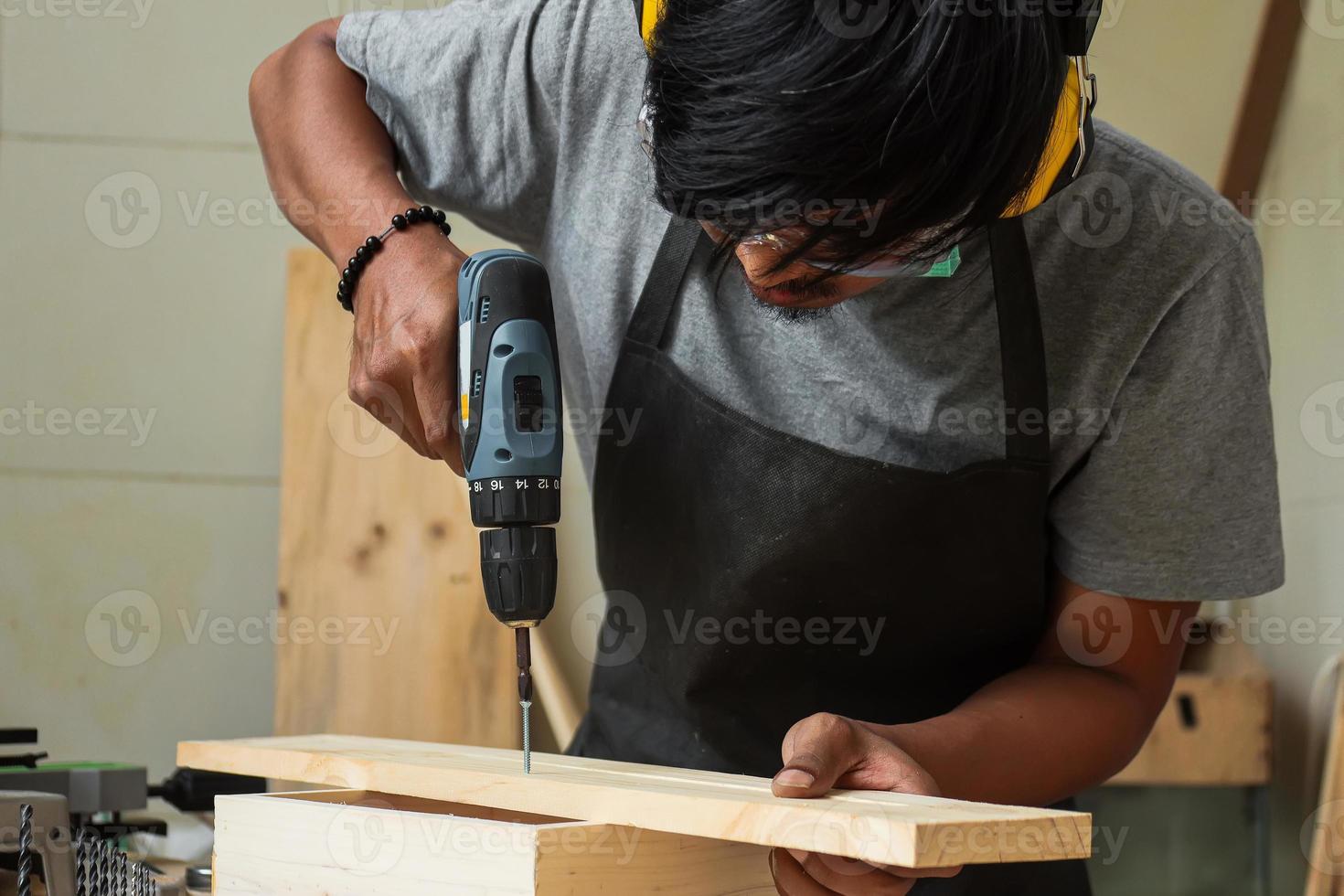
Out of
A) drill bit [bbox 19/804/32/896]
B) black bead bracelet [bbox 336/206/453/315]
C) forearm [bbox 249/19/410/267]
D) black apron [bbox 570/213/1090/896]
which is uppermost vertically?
forearm [bbox 249/19/410/267]

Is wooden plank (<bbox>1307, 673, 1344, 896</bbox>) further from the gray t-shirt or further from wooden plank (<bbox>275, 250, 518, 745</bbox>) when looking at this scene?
wooden plank (<bbox>275, 250, 518, 745</bbox>)

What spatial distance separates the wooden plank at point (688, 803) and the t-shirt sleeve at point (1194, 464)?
0.47 metres

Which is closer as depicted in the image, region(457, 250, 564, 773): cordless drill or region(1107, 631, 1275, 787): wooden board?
region(457, 250, 564, 773): cordless drill

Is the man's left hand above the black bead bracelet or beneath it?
beneath

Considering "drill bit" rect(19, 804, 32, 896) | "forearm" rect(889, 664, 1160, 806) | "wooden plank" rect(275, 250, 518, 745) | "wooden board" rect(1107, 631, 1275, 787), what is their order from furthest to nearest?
"wooden plank" rect(275, 250, 518, 745), "wooden board" rect(1107, 631, 1275, 787), "forearm" rect(889, 664, 1160, 806), "drill bit" rect(19, 804, 32, 896)

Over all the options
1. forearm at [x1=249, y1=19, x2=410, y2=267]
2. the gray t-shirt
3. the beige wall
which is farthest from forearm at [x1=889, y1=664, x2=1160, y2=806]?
the beige wall

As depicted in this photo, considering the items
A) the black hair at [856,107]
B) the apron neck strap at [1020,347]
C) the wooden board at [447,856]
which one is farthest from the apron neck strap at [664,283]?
the wooden board at [447,856]

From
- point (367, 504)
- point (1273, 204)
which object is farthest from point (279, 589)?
point (1273, 204)

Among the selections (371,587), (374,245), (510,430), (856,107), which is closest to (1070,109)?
(856,107)

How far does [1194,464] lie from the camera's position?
1121 mm

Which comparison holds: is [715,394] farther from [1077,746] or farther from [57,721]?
[57,721]

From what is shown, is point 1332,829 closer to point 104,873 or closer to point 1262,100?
point 1262,100

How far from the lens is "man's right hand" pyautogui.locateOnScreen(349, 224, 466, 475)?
0.98 metres

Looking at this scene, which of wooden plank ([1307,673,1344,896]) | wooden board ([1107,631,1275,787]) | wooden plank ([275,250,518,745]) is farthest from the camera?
wooden plank ([275,250,518,745])
